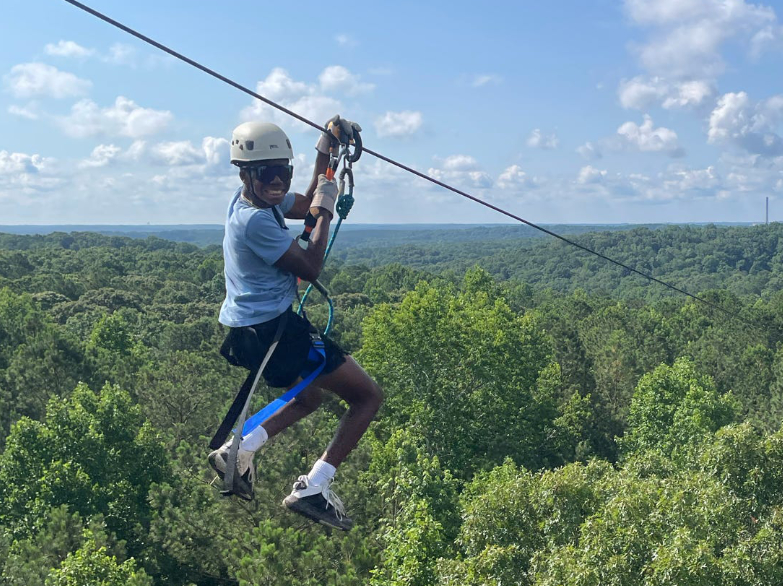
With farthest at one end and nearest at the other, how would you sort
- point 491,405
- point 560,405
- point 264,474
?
point 560,405
point 491,405
point 264,474

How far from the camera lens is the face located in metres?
5.63

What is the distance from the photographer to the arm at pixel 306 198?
6332mm

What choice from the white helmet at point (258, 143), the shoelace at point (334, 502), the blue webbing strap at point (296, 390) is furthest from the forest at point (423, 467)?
the white helmet at point (258, 143)

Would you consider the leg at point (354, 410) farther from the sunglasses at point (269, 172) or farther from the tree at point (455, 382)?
the tree at point (455, 382)

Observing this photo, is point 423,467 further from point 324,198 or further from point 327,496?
point 324,198

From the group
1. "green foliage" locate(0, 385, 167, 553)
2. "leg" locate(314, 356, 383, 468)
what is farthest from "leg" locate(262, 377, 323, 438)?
"green foliage" locate(0, 385, 167, 553)

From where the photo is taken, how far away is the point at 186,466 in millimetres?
24297

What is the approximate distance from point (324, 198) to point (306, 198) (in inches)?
27.1

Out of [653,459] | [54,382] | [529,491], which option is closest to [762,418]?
[653,459]

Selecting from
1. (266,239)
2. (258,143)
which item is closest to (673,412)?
(266,239)

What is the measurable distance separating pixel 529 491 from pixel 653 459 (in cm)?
726

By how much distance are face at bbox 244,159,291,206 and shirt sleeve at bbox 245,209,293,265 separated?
0.94 feet

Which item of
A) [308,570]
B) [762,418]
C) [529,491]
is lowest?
[762,418]

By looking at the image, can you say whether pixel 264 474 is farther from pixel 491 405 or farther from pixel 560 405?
pixel 560 405
